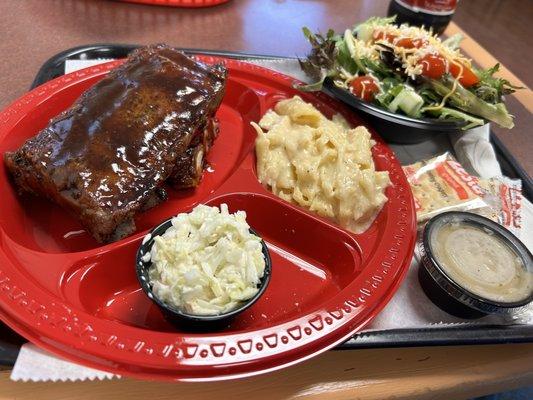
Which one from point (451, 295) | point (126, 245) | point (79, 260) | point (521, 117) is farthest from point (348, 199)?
point (521, 117)

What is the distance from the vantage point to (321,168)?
2.06 meters

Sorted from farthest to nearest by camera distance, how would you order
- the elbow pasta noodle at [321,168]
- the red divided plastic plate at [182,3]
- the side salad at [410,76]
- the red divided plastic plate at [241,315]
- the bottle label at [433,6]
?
the red divided plastic plate at [182,3], the bottle label at [433,6], the side salad at [410,76], the elbow pasta noodle at [321,168], the red divided plastic plate at [241,315]

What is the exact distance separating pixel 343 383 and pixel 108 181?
45.0 inches

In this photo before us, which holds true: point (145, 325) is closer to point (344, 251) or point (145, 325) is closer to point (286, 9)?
point (344, 251)

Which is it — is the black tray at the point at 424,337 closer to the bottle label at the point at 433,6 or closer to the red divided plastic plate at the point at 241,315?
Answer: the red divided plastic plate at the point at 241,315

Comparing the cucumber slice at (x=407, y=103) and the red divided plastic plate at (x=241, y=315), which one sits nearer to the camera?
the red divided plastic plate at (x=241, y=315)

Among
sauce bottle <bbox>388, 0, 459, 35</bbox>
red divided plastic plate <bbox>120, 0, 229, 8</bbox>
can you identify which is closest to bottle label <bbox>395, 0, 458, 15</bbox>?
sauce bottle <bbox>388, 0, 459, 35</bbox>

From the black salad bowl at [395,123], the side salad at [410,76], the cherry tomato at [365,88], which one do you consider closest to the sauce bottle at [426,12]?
the side salad at [410,76]

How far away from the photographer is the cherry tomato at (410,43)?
2.50m

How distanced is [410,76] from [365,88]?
328 mm

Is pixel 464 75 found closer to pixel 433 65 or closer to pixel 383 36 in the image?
pixel 433 65

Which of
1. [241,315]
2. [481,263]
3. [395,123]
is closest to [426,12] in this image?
[395,123]

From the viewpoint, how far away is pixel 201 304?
1404mm

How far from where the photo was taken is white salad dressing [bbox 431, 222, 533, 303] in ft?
5.31
